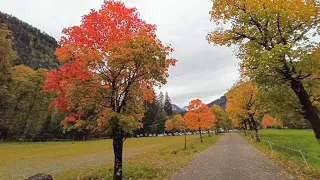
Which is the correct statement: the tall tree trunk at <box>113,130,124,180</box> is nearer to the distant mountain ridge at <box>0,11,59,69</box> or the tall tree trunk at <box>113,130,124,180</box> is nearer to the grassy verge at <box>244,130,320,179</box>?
the grassy verge at <box>244,130,320,179</box>

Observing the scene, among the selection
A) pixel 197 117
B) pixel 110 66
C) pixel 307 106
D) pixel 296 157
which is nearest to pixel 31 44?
pixel 197 117

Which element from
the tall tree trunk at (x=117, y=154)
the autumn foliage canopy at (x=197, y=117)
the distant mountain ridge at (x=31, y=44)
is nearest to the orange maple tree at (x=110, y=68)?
the tall tree trunk at (x=117, y=154)

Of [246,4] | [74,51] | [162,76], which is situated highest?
[246,4]

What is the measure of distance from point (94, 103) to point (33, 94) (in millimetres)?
58219

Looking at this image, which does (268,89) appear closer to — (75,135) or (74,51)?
(74,51)

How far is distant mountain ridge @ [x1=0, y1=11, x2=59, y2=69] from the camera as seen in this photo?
5217 inches

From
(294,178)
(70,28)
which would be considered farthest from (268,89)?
(70,28)

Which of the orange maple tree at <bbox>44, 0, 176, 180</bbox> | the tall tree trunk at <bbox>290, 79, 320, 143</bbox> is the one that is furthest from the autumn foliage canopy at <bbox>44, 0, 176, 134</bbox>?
the tall tree trunk at <bbox>290, 79, 320, 143</bbox>

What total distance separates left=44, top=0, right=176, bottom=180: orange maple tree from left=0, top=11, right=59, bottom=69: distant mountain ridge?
127m

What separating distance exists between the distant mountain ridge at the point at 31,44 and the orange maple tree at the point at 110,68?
→ 12738 centimetres

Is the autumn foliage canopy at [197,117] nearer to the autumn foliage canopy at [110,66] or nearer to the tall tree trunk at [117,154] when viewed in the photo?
the autumn foliage canopy at [110,66]

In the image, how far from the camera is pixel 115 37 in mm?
11367

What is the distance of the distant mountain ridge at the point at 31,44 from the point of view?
5217 inches

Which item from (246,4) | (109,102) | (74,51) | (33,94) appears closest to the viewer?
(246,4)
